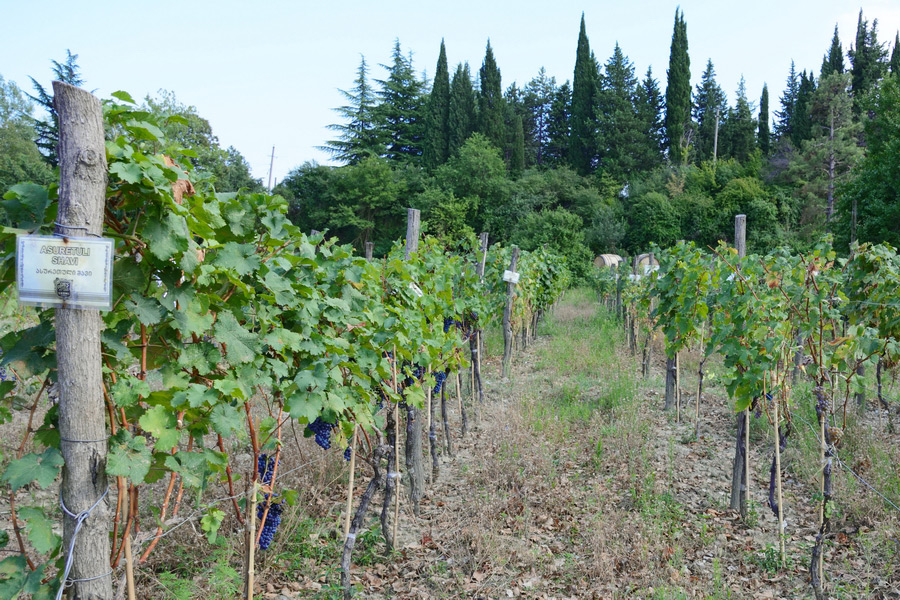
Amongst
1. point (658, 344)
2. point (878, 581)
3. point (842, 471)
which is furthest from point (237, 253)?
point (658, 344)

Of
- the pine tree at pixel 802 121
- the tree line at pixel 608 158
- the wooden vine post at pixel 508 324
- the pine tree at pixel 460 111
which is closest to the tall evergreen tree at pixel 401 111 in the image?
the tree line at pixel 608 158

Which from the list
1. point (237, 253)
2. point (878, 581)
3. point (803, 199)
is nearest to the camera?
point (237, 253)

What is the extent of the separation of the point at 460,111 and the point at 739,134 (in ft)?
61.1

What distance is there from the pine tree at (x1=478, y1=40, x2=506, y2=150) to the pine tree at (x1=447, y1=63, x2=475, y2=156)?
0.69 m

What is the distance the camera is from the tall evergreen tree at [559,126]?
40969mm

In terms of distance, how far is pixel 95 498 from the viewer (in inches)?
60.6

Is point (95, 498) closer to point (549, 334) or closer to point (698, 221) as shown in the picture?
point (549, 334)

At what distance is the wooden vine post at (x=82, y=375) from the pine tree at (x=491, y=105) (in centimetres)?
3440

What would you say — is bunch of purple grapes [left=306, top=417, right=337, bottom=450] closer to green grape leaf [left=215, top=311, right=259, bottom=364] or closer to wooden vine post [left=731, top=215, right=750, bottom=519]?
green grape leaf [left=215, top=311, right=259, bottom=364]

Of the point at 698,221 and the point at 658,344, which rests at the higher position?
the point at 698,221

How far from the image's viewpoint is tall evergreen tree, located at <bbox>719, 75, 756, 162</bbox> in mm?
36344

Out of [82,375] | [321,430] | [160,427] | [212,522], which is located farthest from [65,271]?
[321,430]

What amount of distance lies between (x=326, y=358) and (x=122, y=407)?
0.92 m

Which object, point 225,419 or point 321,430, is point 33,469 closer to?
point 225,419
